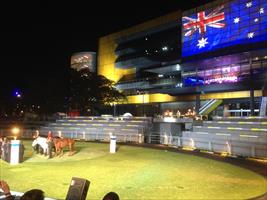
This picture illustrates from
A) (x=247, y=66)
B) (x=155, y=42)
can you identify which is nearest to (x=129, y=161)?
(x=247, y=66)

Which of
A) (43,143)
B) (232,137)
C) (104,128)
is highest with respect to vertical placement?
(104,128)

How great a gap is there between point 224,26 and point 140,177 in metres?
51.3

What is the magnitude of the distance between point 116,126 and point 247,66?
1117 inches

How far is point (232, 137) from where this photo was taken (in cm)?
2798

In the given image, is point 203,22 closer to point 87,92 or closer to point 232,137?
point 87,92

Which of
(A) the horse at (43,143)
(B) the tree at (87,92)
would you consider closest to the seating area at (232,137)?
(A) the horse at (43,143)

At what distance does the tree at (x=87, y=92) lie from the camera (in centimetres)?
7844

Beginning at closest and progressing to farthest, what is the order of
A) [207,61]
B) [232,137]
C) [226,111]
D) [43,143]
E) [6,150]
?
[6,150]
[43,143]
[232,137]
[226,111]
[207,61]

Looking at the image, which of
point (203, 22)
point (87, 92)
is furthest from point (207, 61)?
point (87, 92)

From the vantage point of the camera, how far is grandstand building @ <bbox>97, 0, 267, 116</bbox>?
57.1 m

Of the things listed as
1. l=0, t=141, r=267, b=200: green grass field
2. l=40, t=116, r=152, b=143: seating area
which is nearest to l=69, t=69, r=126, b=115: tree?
l=40, t=116, r=152, b=143: seating area

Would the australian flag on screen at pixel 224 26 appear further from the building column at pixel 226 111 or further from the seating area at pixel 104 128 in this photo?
the seating area at pixel 104 128

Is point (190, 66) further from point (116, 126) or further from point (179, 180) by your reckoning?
point (179, 180)

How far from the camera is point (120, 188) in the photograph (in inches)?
528
